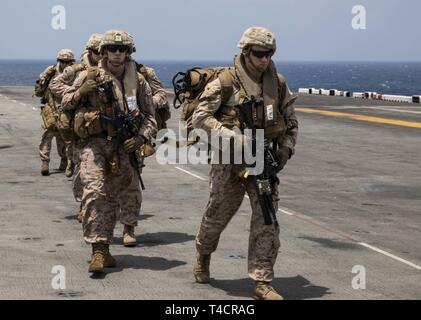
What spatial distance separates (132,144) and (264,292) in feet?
6.90

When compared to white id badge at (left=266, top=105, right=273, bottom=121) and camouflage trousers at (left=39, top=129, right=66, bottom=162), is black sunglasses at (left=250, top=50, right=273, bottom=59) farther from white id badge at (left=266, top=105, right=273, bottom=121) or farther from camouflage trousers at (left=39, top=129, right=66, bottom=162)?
camouflage trousers at (left=39, top=129, right=66, bottom=162)

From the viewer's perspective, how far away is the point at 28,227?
34.9 feet

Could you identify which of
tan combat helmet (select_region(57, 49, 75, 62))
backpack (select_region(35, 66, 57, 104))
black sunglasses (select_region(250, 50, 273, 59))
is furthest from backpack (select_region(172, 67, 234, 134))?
backpack (select_region(35, 66, 57, 104))

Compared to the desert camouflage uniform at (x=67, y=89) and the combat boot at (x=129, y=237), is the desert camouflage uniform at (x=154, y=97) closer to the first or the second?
the combat boot at (x=129, y=237)

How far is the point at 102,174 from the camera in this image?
8453 mm

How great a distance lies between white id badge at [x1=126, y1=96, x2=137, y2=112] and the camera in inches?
340

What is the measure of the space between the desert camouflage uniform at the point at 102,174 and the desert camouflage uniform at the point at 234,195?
109 centimetres

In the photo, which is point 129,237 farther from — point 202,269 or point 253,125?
point 253,125

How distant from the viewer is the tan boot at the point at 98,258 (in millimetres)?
8156

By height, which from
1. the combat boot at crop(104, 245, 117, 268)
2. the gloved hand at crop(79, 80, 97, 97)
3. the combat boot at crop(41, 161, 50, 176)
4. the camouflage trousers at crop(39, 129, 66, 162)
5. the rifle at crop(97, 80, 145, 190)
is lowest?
the combat boot at crop(41, 161, 50, 176)

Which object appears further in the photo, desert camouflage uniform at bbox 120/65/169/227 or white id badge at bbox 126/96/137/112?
desert camouflage uniform at bbox 120/65/169/227

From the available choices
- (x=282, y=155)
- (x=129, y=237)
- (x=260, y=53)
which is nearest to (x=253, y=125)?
(x=282, y=155)

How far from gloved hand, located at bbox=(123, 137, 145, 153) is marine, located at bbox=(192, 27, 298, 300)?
3.86 feet
